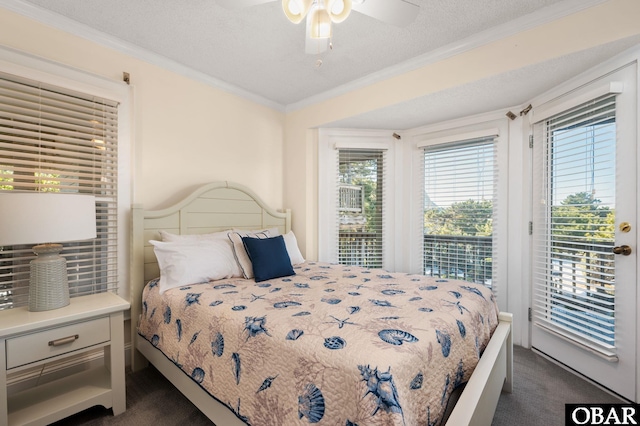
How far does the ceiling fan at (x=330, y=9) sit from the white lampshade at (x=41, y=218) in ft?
4.44

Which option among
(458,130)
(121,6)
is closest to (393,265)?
(458,130)

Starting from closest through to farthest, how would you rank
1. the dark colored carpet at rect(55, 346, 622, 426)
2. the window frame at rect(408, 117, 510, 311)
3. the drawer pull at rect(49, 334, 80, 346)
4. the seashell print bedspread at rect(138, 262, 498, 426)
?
1. the seashell print bedspread at rect(138, 262, 498, 426)
2. the drawer pull at rect(49, 334, 80, 346)
3. the dark colored carpet at rect(55, 346, 622, 426)
4. the window frame at rect(408, 117, 510, 311)

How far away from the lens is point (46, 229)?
1.52 m

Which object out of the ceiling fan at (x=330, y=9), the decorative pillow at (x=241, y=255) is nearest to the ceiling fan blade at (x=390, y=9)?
the ceiling fan at (x=330, y=9)

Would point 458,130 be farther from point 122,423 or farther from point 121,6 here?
point 122,423

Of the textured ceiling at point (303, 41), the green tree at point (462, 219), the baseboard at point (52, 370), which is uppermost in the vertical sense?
the textured ceiling at point (303, 41)

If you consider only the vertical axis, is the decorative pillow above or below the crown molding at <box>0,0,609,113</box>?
below

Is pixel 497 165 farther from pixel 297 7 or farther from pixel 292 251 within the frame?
pixel 297 7

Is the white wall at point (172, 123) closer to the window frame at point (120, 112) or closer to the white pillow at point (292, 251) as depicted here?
the window frame at point (120, 112)

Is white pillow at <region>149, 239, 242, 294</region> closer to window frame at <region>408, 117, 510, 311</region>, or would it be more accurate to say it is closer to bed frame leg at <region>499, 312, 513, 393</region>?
bed frame leg at <region>499, 312, 513, 393</region>

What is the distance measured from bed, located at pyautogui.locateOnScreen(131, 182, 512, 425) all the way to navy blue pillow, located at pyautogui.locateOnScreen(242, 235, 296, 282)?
0.04m

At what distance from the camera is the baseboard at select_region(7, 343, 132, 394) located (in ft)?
6.12

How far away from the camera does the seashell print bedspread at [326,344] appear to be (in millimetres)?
968

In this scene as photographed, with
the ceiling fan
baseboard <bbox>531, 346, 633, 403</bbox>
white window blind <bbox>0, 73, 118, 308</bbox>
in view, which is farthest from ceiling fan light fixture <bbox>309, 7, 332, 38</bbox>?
baseboard <bbox>531, 346, 633, 403</bbox>
